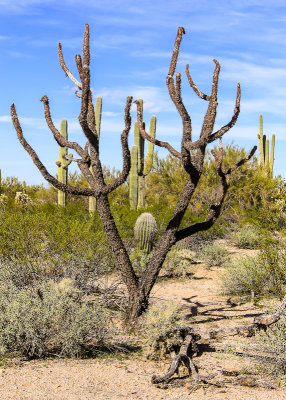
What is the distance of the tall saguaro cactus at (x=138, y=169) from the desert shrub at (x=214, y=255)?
665 centimetres

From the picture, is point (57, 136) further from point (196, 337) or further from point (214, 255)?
point (214, 255)

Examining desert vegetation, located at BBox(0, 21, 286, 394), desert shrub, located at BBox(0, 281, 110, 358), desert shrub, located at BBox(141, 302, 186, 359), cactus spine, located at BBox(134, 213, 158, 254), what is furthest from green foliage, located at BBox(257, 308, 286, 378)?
cactus spine, located at BBox(134, 213, 158, 254)

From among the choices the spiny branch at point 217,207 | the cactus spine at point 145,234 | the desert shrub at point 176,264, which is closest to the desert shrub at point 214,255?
the desert shrub at point 176,264

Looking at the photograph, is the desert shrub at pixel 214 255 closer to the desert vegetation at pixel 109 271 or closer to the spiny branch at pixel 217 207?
the desert vegetation at pixel 109 271

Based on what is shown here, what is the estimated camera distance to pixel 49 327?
23.0 feet

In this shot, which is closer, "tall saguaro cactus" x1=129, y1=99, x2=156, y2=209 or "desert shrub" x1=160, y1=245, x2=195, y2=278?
"desert shrub" x1=160, y1=245, x2=195, y2=278

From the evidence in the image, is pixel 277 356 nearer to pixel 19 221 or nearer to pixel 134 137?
pixel 19 221

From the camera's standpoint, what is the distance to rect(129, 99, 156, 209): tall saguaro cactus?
2281cm

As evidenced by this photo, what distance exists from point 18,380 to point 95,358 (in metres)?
1.30

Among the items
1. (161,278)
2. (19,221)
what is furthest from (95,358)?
(161,278)

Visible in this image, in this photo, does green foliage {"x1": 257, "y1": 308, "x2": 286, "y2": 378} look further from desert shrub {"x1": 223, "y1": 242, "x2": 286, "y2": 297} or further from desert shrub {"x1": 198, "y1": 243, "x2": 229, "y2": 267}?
desert shrub {"x1": 198, "y1": 243, "x2": 229, "y2": 267}

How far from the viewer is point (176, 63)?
885 cm

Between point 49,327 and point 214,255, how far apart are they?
32.1 feet

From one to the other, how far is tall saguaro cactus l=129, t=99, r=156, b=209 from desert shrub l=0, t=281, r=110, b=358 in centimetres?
1510
